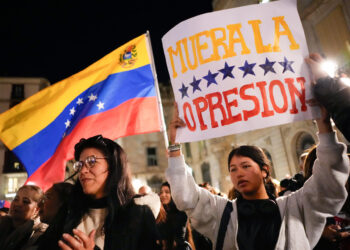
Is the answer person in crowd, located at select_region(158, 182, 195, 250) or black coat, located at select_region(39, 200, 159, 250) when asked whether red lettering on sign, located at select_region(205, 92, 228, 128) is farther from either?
person in crowd, located at select_region(158, 182, 195, 250)

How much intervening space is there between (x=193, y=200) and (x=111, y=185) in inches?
26.8

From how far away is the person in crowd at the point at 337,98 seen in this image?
1511 mm

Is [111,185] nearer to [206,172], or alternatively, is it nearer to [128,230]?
[128,230]

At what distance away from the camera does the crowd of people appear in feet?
5.94

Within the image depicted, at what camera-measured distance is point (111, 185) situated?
211cm

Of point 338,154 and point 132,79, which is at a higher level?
point 132,79

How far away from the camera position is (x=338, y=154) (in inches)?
70.7

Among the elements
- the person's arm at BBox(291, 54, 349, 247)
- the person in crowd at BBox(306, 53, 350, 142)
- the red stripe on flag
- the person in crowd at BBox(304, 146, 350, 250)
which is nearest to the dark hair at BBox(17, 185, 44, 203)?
the red stripe on flag

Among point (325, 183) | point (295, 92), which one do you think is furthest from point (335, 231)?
point (295, 92)

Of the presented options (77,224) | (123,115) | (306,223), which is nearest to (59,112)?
(123,115)

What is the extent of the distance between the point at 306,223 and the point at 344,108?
95 centimetres

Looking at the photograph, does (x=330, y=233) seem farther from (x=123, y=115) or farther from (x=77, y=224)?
(x=123, y=115)

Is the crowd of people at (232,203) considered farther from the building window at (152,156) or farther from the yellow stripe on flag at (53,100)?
the building window at (152,156)

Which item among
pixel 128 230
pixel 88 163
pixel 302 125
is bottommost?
pixel 128 230
